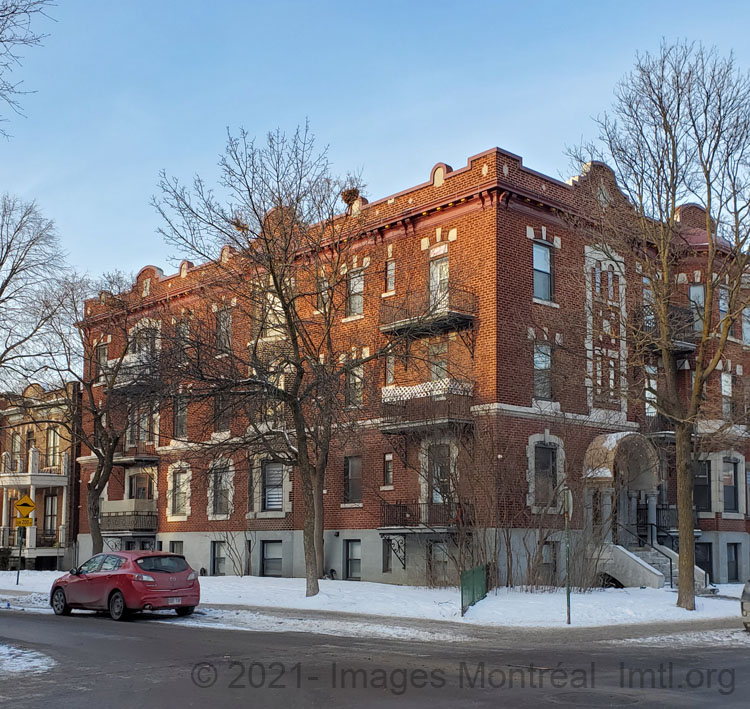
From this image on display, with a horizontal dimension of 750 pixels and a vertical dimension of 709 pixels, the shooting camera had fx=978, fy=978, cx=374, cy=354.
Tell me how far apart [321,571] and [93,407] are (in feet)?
34.4

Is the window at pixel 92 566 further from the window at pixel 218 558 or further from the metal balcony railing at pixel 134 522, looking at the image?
the metal balcony railing at pixel 134 522

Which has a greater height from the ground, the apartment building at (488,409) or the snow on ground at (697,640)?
the apartment building at (488,409)

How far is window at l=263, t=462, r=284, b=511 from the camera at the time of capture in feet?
120

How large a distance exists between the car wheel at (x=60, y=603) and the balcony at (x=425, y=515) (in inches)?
414

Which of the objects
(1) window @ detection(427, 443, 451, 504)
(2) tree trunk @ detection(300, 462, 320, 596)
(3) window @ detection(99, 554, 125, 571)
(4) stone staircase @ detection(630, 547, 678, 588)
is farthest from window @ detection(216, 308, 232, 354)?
(4) stone staircase @ detection(630, 547, 678, 588)

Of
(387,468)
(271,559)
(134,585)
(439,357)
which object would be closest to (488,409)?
(439,357)

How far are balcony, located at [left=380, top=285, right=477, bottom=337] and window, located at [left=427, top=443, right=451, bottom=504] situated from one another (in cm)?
353

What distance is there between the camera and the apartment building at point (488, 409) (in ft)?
90.9

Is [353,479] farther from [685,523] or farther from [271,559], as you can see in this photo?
[685,523]

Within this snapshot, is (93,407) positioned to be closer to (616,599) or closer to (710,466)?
(616,599)

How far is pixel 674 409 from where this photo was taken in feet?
75.2

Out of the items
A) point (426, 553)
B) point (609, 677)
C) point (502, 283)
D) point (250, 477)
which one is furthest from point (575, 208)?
point (609, 677)

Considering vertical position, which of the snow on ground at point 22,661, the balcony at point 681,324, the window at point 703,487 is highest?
the balcony at point 681,324

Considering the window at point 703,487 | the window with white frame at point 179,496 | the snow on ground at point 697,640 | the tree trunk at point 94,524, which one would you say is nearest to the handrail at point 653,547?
the window at point 703,487
